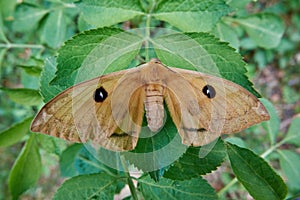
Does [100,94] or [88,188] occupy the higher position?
[100,94]

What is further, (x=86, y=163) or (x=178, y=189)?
(x=86, y=163)

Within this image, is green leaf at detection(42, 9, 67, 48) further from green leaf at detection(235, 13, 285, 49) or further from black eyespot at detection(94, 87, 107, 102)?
black eyespot at detection(94, 87, 107, 102)

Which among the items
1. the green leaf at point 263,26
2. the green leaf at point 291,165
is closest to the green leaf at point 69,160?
the green leaf at point 291,165

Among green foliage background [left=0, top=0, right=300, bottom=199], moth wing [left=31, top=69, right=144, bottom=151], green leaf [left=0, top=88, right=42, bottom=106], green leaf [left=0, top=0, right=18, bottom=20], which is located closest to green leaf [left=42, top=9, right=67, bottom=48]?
green foliage background [left=0, top=0, right=300, bottom=199]

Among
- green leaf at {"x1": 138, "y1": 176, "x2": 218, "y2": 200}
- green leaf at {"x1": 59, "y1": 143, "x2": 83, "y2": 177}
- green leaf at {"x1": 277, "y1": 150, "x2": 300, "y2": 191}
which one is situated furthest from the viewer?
green leaf at {"x1": 277, "y1": 150, "x2": 300, "y2": 191}

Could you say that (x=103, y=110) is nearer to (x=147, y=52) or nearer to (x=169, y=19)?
(x=147, y=52)

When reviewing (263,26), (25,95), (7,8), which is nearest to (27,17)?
(7,8)

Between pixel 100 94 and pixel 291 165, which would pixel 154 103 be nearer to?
pixel 100 94
